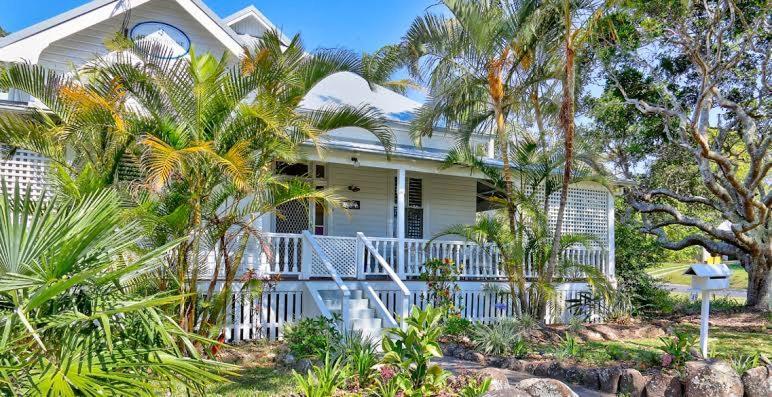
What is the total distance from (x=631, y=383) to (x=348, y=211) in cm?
703

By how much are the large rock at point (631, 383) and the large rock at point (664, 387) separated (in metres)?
0.08

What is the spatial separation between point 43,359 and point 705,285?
8055 mm

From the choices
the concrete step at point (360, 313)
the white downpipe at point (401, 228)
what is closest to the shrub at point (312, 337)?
the concrete step at point (360, 313)

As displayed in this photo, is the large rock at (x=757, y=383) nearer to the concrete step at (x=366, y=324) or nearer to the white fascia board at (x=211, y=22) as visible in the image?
the concrete step at (x=366, y=324)

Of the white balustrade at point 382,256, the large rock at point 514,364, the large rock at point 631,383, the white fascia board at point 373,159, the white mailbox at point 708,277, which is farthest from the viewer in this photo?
the white fascia board at point 373,159

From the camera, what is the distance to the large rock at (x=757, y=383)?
7434 millimetres

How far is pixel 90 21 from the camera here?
40.8ft

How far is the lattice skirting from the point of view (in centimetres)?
1122

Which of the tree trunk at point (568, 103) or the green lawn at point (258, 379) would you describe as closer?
the green lawn at point (258, 379)

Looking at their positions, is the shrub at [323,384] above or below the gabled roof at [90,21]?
below

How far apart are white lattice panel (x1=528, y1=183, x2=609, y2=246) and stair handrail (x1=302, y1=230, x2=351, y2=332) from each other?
608 centimetres

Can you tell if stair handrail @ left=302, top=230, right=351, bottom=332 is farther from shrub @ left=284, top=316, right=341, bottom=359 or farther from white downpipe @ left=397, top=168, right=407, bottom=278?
white downpipe @ left=397, top=168, right=407, bottom=278

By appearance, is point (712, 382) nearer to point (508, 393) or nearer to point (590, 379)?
point (590, 379)

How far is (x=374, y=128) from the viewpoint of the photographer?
9.79 metres
